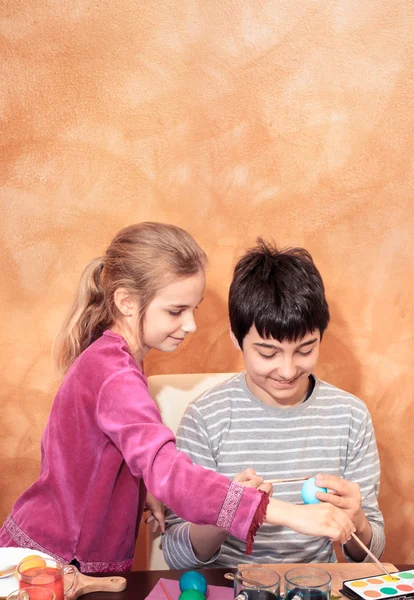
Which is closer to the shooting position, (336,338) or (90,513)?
(90,513)

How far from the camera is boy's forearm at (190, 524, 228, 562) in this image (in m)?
1.63

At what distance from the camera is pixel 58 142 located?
236 centimetres

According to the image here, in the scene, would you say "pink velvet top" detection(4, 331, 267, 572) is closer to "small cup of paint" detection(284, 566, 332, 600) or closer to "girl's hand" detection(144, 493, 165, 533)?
"girl's hand" detection(144, 493, 165, 533)

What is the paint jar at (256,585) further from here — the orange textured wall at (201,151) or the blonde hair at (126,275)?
the orange textured wall at (201,151)

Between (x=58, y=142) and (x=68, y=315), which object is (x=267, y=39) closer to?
(x=58, y=142)

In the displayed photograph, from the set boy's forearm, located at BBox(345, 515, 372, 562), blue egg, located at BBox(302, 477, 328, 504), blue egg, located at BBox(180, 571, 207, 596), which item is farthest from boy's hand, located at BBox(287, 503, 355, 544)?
boy's forearm, located at BBox(345, 515, 372, 562)

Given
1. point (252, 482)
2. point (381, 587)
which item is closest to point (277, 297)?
point (252, 482)

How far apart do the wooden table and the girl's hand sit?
1.19 feet

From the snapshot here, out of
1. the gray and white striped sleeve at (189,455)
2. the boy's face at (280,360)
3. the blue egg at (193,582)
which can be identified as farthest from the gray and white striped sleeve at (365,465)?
the blue egg at (193,582)

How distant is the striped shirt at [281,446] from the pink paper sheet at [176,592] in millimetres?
374

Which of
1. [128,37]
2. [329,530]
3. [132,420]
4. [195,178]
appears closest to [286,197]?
[195,178]

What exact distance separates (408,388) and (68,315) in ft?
4.24

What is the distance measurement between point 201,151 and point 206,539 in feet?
4.16

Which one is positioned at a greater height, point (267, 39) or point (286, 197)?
point (267, 39)
